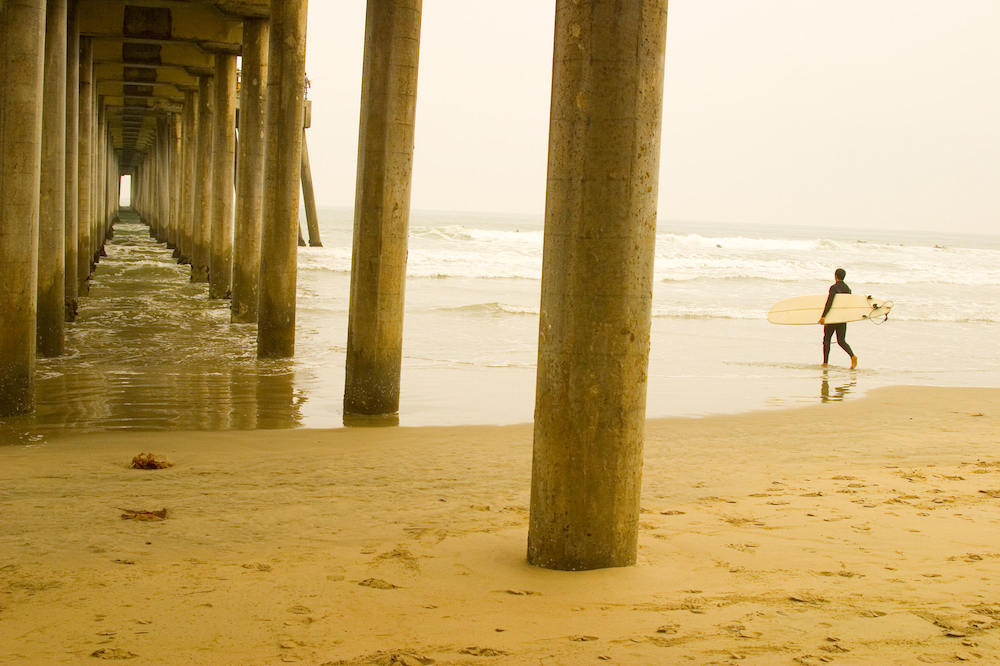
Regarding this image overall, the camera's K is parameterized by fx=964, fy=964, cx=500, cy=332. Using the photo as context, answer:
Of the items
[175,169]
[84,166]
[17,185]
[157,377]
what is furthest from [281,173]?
[175,169]

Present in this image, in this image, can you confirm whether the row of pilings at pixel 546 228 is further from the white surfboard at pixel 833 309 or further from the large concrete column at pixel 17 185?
the white surfboard at pixel 833 309

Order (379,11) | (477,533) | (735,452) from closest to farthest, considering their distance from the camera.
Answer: (477,533)
(735,452)
(379,11)

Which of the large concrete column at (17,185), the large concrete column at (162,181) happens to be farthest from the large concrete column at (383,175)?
the large concrete column at (162,181)

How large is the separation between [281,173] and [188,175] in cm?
1749

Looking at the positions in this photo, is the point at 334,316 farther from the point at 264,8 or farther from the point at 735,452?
the point at 735,452

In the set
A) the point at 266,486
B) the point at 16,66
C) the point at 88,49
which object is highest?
the point at 88,49

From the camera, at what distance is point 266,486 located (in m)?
5.09

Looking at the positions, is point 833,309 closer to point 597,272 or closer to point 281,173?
→ point 281,173

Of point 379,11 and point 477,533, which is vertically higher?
point 379,11

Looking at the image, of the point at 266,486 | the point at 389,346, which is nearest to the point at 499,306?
the point at 389,346

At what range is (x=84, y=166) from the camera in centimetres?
Result: 1556

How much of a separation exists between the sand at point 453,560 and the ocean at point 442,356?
1.43 m

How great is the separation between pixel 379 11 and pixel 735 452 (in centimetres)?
406

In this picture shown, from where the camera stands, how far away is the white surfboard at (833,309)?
12.2m
